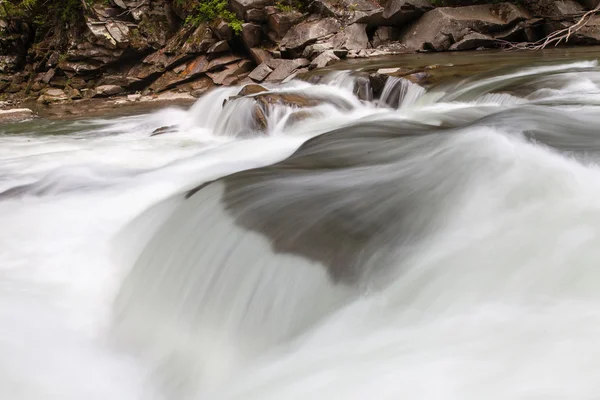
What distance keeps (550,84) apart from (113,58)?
1337cm

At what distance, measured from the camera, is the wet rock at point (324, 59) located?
11273 millimetres

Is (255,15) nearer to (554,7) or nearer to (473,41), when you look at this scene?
(473,41)

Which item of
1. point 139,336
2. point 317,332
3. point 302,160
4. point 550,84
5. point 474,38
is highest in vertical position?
point 474,38

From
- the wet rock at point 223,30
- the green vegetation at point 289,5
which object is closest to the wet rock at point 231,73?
the wet rock at point 223,30

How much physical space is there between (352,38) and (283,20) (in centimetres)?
213

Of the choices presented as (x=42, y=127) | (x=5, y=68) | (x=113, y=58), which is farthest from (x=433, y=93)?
(x=5, y=68)

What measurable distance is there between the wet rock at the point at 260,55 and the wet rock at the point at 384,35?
3.03 metres

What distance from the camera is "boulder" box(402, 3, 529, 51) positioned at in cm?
1173

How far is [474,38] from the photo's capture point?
11.4m

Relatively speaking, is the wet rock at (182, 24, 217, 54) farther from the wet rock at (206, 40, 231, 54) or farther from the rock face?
the wet rock at (206, 40, 231, 54)

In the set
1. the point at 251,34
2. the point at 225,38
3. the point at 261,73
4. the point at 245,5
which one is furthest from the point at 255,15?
the point at 261,73

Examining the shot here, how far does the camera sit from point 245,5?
1350cm

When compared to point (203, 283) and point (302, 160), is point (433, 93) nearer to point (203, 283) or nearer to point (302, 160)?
point (302, 160)

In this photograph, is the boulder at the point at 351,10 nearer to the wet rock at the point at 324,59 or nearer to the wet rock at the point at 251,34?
the wet rock at the point at 251,34
